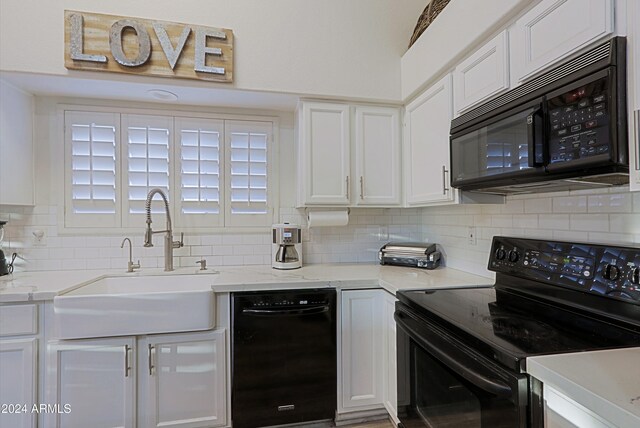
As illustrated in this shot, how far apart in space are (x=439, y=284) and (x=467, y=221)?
0.59 m

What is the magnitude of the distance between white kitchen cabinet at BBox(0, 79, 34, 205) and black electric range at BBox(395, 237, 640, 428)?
2398mm

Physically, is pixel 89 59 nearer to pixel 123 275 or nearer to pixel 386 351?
pixel 123 275

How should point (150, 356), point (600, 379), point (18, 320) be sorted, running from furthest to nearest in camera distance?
1. point (150, 356)
2. point (18, 320)
3. point (600, 379)

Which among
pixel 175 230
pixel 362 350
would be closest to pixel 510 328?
pixel 362 350

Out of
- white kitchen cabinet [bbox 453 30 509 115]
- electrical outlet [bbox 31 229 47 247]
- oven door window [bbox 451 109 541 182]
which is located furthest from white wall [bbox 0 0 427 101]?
electrical outlet [bbox 31 229 47 247]

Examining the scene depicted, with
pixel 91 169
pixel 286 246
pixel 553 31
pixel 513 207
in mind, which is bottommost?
pixel 286 246

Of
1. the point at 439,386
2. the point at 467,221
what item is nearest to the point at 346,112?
the point at 467,221

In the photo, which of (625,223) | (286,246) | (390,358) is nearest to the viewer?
(625,223)

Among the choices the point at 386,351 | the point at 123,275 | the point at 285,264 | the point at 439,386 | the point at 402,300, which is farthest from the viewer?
the point at 285,264

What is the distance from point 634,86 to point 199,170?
2331 millimetres

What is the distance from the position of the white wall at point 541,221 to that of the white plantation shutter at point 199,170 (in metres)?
1.71

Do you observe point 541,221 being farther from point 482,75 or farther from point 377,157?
point 377,157

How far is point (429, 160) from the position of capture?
197cm

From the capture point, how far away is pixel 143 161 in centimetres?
234
